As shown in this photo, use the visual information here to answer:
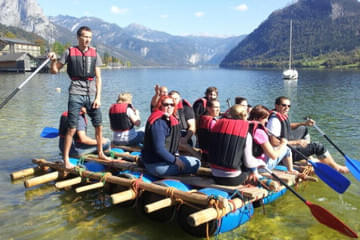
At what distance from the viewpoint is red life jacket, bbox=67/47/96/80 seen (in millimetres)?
7086

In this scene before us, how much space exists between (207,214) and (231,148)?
1258mm

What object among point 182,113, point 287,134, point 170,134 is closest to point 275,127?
point 287,134

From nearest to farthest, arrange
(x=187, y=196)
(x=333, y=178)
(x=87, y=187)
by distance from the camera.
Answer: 1. (x=187, y=196)
2. (x=87, y=187)
3. (x=333, y=178)

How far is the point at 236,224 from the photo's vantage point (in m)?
6.04

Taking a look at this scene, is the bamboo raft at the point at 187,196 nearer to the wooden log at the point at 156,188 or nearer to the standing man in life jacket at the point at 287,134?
the wooden log at the point at 156,188

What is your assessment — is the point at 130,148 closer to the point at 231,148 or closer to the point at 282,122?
the point at 282,122

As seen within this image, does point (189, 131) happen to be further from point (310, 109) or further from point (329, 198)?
point (310, 109)

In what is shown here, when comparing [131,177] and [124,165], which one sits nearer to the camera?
[131,177]

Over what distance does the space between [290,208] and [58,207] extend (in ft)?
16.6

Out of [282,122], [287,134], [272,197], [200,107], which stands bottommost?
[272,197]

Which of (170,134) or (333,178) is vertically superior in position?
(170,134)

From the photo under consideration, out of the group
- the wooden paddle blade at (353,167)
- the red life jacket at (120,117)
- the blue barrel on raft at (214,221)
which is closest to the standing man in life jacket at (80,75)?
the red life jacket at (120,117)

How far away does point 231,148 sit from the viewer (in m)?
5.78

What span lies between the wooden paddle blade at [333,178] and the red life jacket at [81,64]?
5086 millimetres
